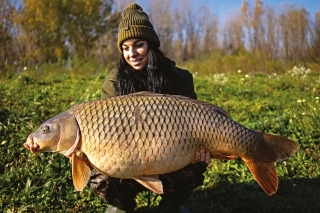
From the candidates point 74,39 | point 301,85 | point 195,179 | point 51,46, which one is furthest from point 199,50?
point 195,179

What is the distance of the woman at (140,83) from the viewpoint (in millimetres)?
2061

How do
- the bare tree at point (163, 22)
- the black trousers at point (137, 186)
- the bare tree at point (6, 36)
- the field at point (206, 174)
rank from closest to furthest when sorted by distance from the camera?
the black trousers at point (137, 186) → the field at point (206, 174) → the bare tree at point (6, 36) → the bare tree at point (163, 22)

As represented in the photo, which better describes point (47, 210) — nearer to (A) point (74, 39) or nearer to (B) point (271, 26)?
(B) point (271, 26)

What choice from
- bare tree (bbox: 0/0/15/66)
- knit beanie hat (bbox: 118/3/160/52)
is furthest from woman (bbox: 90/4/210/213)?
bare tree (bbox: 0/0/15/66)

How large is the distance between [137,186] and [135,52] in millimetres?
737

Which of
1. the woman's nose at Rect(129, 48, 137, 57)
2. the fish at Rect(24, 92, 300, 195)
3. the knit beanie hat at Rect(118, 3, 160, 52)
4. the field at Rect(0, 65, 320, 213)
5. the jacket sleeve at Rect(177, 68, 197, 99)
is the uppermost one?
the knit beanie hat at Rect(118, 3, 160, 52)

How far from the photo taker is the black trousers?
80.4 inches

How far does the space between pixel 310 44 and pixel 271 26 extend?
13.2 ft

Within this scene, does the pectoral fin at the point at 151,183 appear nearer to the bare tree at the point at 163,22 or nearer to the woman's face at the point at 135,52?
the woman's face at the point at 135,52

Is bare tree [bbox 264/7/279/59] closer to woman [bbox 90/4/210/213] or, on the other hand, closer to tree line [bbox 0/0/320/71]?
tree line [bbox 0/0/320/71]

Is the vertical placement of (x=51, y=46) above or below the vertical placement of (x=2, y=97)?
above

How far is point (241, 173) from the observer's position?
2.88 metres

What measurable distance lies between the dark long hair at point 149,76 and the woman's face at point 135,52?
3cm

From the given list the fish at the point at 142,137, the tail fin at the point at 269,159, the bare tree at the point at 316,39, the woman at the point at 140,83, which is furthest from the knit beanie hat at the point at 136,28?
the bare tree at the point at 316,39
